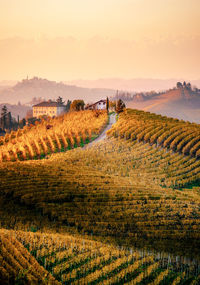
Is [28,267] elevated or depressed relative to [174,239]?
elevated

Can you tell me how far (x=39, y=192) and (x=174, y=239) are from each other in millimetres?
5509

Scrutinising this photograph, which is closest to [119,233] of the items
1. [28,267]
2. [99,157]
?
[28,267]

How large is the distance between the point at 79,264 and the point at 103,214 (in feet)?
13.2

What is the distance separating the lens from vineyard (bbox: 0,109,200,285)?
7520 mm

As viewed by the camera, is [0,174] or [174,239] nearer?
[174,239]

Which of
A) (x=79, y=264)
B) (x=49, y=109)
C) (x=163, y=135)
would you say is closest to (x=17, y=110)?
(x=49, y=109)

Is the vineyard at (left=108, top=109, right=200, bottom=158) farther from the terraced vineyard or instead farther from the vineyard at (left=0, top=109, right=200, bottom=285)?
the terraced vineyard

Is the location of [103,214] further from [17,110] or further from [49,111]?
[17,110]

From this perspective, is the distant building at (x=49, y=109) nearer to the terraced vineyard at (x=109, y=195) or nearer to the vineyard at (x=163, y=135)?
the vineyard at (x=163, y=135)

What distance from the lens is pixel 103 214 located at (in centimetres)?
1164

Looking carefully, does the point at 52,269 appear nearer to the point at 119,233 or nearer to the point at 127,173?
the point at 119,233

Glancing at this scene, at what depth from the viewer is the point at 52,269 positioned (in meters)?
7.26

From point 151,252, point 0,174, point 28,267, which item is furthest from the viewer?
point 0,174

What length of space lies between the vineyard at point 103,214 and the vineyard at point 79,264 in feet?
0.07
